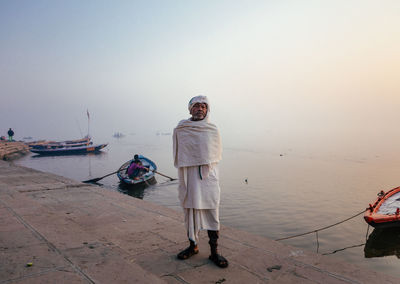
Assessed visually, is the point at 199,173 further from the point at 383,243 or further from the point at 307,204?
the point at 307,204

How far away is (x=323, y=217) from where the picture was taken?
11.5 meters

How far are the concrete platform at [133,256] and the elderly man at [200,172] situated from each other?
0.98 feet

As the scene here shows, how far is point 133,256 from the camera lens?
10.8ft

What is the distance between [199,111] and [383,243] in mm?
8292

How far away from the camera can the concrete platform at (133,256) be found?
7.43 feet

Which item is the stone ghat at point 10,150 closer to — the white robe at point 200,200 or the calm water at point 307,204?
the calm water at point 307,204

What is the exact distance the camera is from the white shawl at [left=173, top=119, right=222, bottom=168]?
3.06 metres

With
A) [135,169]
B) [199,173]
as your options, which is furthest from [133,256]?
[135,169]

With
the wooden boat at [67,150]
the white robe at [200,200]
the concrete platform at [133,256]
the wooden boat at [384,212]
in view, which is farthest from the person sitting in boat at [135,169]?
the wooden boat at [67,150]

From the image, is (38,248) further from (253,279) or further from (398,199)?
(398,199)

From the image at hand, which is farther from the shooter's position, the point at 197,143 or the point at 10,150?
the point at 10,150

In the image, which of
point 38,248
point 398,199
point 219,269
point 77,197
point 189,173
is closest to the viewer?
point 38,248

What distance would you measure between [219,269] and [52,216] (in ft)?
8.42

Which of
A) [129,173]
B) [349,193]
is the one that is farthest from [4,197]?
[349,193]
